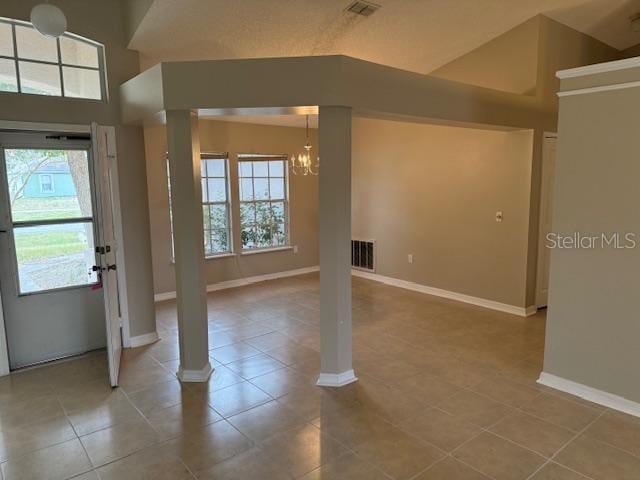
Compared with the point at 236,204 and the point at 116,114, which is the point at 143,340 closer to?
the point at 116,114

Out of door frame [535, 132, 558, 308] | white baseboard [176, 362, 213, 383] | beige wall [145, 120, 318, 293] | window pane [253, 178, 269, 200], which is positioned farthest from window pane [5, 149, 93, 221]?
door frame [535, 132, 558, 308]

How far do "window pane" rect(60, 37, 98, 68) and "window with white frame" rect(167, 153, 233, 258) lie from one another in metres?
2.36

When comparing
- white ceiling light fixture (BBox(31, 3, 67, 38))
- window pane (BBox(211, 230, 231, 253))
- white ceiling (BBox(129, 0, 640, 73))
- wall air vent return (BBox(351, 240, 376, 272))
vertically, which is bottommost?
wall air vent return (BBox(351, 240, 376, 272))

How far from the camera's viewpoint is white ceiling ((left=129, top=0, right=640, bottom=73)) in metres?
3.78

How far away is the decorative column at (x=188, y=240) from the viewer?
331 cm

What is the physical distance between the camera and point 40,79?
3689 millimetres

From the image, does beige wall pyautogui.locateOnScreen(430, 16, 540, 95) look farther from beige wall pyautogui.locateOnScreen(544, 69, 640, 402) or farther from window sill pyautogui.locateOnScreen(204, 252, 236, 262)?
window sill pyautogui.locateOnScreen(204, 252, 236, 262)

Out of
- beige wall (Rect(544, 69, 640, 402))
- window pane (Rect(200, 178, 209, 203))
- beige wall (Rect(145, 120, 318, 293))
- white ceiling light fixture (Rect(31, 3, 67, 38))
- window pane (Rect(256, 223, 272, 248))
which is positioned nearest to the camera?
white ceiling light fixture (Rect(31, 3, 67, 38))

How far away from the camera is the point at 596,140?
309cm

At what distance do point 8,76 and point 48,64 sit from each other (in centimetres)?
33

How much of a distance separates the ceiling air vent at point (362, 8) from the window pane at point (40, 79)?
8.81 ft

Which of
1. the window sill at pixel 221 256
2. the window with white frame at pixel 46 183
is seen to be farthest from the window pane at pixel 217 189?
the window with white frame at pixel 46 183

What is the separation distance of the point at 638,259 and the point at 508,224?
2262 millimetres

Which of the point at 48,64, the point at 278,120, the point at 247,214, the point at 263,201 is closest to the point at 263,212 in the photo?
the point at 263,201
